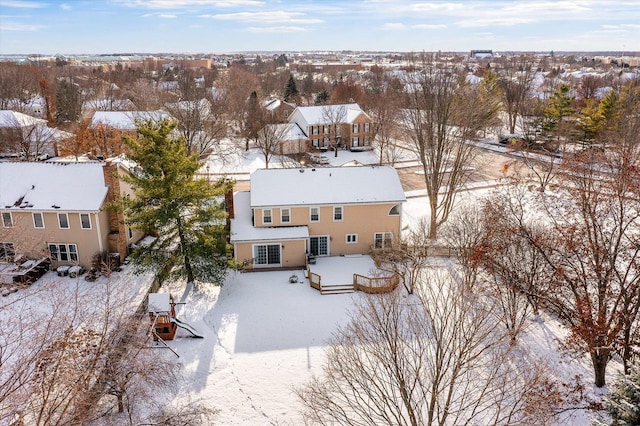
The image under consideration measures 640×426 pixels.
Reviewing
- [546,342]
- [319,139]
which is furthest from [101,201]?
[319,139]

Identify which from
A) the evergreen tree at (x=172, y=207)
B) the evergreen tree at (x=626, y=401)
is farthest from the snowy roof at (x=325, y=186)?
the evergreen tree at (x=626, y=401)

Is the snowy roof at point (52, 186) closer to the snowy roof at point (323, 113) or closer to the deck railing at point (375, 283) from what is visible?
the deck railing at point (375, 283)

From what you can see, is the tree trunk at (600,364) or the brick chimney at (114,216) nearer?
the tree trunk at (600,364)

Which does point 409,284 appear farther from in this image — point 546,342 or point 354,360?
point 354,360

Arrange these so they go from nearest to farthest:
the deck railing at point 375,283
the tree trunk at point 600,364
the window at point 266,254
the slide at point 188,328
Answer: the tree trunk at point 600,364 < the slide at point 188,328 < the deck railing at point 375,283 < the window at point 266,254

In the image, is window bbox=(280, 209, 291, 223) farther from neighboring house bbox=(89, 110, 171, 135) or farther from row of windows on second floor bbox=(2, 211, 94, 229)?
neighboring house bbox=(89, 110, 171, 135)

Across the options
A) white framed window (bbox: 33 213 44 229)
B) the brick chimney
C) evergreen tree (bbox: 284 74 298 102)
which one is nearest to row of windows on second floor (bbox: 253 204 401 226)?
the brick chimney

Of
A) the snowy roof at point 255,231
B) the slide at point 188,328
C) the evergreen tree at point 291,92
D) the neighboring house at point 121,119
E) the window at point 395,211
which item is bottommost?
the slide at point 188,328
